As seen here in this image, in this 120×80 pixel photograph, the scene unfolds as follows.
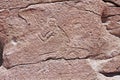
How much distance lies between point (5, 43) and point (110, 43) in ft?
1.92

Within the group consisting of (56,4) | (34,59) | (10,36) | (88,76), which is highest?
(56,4)

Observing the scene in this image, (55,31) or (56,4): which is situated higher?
(56,4)

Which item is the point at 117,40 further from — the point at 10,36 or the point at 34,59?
the point at 10,36

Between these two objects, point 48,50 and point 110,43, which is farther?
point 110,43

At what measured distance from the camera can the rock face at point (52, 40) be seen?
1572 mm

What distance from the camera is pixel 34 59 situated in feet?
5.25

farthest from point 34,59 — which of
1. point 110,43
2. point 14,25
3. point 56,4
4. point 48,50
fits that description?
point 110,43

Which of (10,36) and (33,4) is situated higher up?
(33,4)

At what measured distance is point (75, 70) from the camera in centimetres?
164

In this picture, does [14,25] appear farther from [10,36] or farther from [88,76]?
[88,76]

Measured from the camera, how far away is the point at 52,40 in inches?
63.1

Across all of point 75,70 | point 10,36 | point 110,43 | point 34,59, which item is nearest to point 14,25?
point 10,36

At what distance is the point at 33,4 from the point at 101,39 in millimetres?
423

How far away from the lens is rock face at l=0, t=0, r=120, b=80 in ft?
5.16
